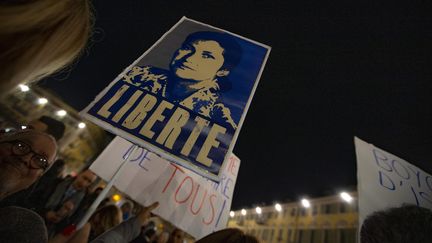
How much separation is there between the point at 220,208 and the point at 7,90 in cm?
358

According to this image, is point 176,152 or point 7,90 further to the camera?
point 176,152

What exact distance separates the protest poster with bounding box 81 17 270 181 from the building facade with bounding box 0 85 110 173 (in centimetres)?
3491

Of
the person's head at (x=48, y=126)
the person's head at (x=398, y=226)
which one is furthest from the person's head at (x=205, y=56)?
the person's head at (x=48, y=126)

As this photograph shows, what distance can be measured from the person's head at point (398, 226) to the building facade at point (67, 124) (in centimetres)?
3601

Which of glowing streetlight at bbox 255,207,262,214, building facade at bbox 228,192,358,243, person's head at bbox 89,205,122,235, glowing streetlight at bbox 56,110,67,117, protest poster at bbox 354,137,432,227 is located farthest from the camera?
glowing streetlight at bbox 255,207,262,214

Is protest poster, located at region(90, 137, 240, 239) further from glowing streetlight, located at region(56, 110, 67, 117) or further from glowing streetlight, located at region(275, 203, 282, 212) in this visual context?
glowing streetlight, located at region(56, 110, 67, 117)

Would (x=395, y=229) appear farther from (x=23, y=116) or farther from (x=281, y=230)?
(x=23, y=116)

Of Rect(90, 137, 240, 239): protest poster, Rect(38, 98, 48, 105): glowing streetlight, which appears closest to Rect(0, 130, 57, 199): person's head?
Rect(90, 137, 240, 239): protest poster

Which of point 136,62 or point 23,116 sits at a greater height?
point 23,116

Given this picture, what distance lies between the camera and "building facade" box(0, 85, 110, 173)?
35844mm

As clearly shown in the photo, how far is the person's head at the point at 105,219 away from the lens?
3.00 m

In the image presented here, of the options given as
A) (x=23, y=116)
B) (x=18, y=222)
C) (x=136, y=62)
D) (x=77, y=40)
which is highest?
(x=23, y=116)

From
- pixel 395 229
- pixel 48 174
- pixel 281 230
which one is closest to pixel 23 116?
pixel 48 174

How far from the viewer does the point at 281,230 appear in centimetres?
3741
